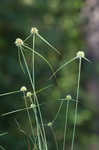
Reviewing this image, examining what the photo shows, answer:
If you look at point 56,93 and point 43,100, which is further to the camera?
point 56,93

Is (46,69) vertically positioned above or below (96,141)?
above

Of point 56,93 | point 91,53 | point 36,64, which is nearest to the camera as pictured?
point 36,64

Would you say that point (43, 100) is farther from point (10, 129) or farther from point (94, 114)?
point (94, 114)

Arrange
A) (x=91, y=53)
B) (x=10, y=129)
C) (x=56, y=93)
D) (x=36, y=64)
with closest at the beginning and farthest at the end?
(x=10, y=129), (x=36, y=64), (x=56, y=93), (x=91, y=53)

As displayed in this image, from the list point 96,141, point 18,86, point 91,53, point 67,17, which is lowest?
point 96,141

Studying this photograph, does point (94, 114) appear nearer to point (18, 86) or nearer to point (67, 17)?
point (67, 17)

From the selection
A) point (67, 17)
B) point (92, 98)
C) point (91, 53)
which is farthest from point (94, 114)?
point (67, 17)

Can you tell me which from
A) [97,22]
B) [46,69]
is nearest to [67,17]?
[97,22]
